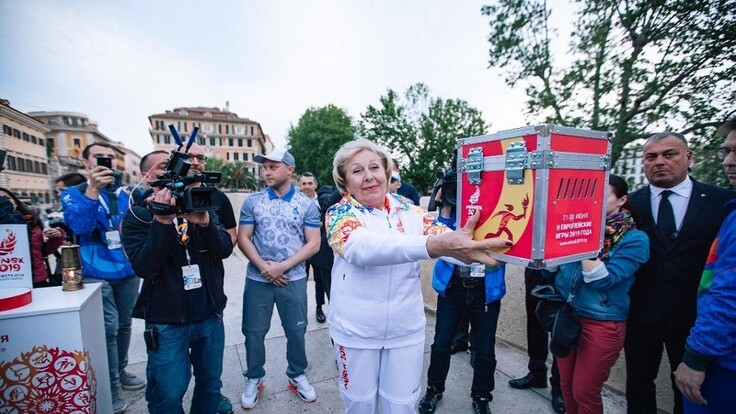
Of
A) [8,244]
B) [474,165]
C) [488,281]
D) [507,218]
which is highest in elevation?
[474,165]

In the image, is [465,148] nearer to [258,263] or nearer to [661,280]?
[661,280]

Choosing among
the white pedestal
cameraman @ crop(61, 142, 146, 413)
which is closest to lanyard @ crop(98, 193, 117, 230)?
cameraman @ crop(61, 142, 146, 413)

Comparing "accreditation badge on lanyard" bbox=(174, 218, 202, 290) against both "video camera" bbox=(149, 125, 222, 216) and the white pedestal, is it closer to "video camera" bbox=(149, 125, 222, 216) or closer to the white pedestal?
"video camera" bbox=(149, 125, 222, 216)

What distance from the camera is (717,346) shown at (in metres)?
1.35

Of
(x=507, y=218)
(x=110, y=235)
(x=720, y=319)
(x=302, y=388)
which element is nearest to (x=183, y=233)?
(x=110, y=235)

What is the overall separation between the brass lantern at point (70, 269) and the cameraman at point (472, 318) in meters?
2.70

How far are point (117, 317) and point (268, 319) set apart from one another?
4.46 feet

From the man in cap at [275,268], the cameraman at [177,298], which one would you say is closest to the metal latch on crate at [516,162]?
the cameraman at [177,298]

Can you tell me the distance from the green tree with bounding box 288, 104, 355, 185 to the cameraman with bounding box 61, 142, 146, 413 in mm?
29719

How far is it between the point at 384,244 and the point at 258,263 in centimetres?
180

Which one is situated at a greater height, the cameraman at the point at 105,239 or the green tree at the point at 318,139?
the green tree at the point at 318,139

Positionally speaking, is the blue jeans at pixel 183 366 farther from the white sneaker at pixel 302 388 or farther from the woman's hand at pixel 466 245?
the woman's hand at pixel 466 245

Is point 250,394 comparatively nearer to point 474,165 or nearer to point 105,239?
point 105,239

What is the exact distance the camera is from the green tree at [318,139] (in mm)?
33969
